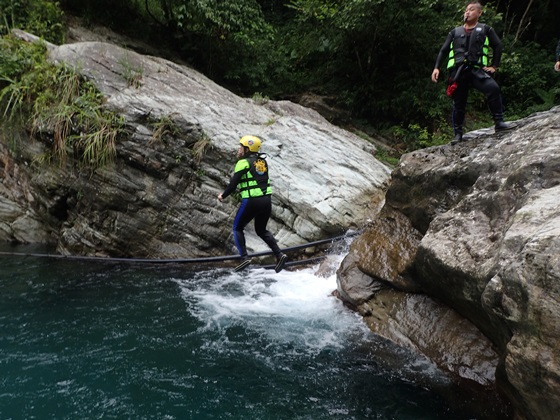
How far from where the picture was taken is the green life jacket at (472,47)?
16.9 feet

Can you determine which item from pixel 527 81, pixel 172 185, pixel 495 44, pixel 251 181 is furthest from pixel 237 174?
pixel 527 81

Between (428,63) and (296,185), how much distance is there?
7185 mm

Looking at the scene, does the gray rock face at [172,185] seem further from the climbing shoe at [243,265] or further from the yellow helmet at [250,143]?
the yellow helmet at [250,143]

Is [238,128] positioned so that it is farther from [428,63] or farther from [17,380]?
[428,63]

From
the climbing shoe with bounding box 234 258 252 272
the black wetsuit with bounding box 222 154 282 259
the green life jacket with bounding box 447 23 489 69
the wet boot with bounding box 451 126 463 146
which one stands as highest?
the green life jacket with bounding box 447 23 489 69

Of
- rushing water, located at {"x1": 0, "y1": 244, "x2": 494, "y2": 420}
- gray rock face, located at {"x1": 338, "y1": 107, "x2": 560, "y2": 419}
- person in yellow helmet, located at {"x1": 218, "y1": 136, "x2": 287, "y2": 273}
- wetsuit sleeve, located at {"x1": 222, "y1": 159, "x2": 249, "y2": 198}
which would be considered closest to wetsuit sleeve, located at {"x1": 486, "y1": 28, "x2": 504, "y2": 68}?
gray rock face, located at {"x1": 338, "y1": 107, "x2": 560, "y2": 419}

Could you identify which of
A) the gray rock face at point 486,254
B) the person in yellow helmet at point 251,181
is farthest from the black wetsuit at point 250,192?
the gray rock face at point 486,254

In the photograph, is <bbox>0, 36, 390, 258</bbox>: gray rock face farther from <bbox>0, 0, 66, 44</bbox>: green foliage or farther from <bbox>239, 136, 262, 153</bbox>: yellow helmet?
<bbox>239, 136, 262, 153</bbox>: yellow helmet

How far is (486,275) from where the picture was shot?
11.7 ft

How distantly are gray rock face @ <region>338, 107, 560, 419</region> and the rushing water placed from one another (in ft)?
1.78

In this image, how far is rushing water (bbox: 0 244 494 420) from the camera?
4.07 metres

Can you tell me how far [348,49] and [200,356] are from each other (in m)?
11.3

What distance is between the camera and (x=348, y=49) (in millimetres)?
13219

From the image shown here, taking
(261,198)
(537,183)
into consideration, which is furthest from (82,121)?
(537,183)
